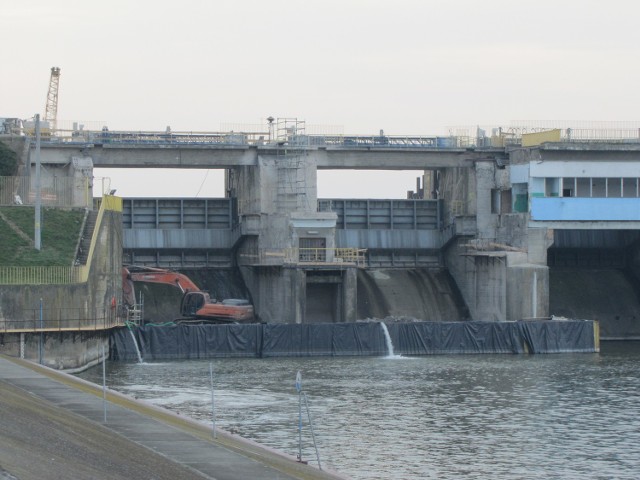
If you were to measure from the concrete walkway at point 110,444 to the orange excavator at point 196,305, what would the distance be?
101ft

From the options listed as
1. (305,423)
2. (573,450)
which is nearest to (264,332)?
(305,423)

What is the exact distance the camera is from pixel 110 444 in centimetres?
2948

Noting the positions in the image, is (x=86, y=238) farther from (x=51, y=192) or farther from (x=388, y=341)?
(x=388, y=341)

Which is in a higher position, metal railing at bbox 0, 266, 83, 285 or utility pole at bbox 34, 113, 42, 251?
utility pole at bbox 34, 113, 42, 251

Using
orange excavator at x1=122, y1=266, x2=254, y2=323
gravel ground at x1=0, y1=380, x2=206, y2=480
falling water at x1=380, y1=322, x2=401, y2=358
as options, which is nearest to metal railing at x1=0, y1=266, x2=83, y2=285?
orange excavator at x1=122, y1=266, x2=254, y2=323

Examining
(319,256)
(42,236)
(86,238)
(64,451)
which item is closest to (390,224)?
(319,256)

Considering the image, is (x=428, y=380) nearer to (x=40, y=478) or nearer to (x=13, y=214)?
(x=13, y=214)

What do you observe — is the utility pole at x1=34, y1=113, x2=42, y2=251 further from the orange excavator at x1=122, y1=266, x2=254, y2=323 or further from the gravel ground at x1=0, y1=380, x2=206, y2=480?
the gravel ground at x1=0, y1=380, x2=206, y2=480

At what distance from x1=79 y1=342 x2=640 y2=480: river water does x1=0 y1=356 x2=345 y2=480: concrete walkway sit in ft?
11.4

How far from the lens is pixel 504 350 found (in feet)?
239

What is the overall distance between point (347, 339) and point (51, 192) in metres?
18.9

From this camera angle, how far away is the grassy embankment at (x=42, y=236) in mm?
62969

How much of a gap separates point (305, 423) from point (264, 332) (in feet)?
81.8

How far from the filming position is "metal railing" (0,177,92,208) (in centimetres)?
7156
